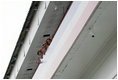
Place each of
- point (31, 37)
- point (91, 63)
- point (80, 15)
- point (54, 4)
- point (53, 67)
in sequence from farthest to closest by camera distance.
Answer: point (31, 37) → point (54, 4) → point (53, 67) → point (91, 63) → point (80, 15)

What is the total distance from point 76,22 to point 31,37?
2448 mm

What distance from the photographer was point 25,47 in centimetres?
456

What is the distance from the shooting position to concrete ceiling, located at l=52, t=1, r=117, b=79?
157 centimetres

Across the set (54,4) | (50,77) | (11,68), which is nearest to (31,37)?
(54,4)

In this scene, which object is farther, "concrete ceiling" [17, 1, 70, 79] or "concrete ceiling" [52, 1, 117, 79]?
"concrete ceiling" [17, 1, 70, 79]

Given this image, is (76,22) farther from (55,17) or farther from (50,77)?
(55,17)

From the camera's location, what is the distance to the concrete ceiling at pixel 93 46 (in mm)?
1567

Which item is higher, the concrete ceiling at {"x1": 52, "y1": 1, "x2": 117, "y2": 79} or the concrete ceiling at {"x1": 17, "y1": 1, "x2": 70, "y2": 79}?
the concrete ceiling at {"x1": 52, "y1": 1, "x2": 117, "y2": 79}

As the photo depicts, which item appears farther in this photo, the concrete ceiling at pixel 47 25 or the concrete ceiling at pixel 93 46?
the concrete ceiling at pixel 47 25

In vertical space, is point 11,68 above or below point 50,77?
below

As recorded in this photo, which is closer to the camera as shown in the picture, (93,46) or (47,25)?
(93,46)

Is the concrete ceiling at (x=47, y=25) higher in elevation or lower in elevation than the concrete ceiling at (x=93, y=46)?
lower

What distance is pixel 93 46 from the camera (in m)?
1.75

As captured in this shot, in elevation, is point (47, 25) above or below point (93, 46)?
below
